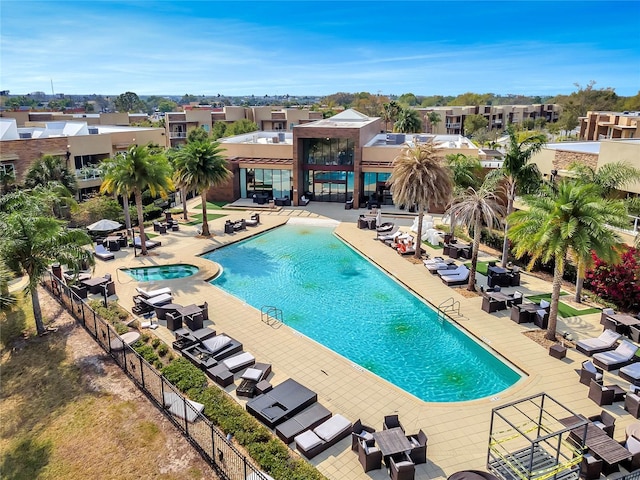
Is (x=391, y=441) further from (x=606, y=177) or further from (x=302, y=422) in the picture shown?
(x=606, y=177)

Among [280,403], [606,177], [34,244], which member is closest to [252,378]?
[280,403]

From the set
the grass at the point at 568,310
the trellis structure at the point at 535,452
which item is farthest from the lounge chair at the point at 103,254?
the grass at the point at 568,310

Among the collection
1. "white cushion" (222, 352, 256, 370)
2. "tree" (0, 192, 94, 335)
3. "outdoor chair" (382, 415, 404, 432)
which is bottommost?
"white cushion" (222, 352, 256, 370)

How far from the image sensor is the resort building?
1575 inches

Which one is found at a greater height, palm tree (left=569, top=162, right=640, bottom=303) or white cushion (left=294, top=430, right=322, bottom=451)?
palm tree (left=569, top=162, right=640, bottom=303)

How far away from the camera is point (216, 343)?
17062mm

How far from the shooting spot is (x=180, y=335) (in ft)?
58.2

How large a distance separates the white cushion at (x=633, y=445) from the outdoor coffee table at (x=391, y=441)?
18.6 ft

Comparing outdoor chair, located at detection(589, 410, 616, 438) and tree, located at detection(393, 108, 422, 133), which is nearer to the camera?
outdoor chair, located at detection(589, 410, 616, 438)

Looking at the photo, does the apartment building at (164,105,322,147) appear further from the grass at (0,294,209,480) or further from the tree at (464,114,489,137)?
the grass at (0,294,209,480)

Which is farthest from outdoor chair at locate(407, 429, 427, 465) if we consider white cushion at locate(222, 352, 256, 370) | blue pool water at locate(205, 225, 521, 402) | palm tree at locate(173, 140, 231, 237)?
palm tree at locate(173, 140, 231, 237)

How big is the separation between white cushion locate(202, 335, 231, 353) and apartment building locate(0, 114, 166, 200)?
24.7 m

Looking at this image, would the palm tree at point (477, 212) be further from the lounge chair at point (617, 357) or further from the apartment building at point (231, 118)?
the apartment building at point (231, 118)

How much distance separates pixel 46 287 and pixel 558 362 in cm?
2321
